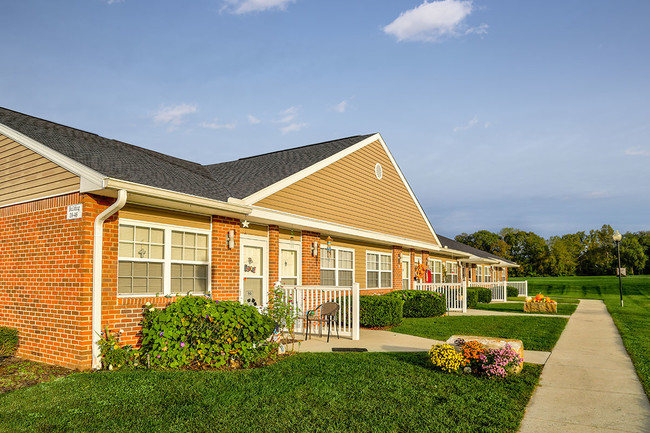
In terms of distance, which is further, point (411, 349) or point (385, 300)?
point (385, 300)

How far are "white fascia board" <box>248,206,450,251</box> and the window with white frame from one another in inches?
179

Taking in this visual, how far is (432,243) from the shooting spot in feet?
71.3

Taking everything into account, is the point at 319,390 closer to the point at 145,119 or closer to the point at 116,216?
the point at 116,216

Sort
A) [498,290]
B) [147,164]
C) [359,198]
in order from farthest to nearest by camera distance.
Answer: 1. [498,290]
2. [359,198]
3. [147,164]

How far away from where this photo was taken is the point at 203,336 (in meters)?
7.70

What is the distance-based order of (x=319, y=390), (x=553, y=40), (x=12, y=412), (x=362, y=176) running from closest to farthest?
(x=12, y=412), (x=319, y=390), (x=553, y=40), (x=362, y=176)

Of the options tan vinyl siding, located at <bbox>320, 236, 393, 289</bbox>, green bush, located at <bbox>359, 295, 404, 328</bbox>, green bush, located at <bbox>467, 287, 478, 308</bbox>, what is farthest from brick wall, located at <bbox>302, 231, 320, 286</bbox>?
green bush, located at <bbox>467, 287, 478, 308</bbox>

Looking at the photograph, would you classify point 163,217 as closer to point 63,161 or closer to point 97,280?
point 97,280

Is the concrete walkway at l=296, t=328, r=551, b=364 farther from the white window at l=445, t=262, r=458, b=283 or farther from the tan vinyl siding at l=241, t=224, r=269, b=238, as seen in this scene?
the white window at l=445, t=262, r=458, b=283

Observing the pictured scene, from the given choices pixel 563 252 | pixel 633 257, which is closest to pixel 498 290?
pixel 563 252

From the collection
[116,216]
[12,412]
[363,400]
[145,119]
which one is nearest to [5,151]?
[116,216]

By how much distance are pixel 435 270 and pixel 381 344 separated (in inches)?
577

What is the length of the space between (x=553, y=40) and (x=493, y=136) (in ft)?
27.2

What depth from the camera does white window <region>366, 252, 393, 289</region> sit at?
17359mm
